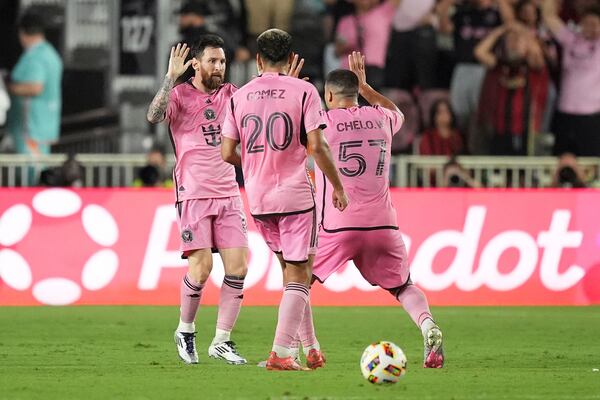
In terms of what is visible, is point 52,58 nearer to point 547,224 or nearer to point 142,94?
point 142,94

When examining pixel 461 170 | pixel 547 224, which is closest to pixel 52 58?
pixel 461 170

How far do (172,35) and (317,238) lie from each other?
10.3 meters

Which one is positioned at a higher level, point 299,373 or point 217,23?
point 217,23

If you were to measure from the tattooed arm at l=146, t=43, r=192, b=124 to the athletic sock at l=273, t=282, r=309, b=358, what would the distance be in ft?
5.48

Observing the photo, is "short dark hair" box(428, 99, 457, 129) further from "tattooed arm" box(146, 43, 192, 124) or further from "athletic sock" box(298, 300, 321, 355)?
"athletic sock" box(298, 300, 321, 355)

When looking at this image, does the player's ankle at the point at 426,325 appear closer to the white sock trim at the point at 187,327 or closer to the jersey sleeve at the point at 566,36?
the white sock trim at the point at 187,327

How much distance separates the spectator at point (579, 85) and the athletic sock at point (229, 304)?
9.59 meters

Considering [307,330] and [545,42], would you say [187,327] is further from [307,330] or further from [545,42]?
[545,42]

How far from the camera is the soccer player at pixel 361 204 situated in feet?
33.8

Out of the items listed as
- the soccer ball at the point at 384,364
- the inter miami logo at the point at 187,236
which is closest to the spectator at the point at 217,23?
the inter miami logo at the point at 187,236

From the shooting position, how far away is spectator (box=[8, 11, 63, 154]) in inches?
739

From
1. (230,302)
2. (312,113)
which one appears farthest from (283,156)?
(230,302)

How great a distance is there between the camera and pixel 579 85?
19297 mm

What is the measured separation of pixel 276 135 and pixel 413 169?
30.0ft
